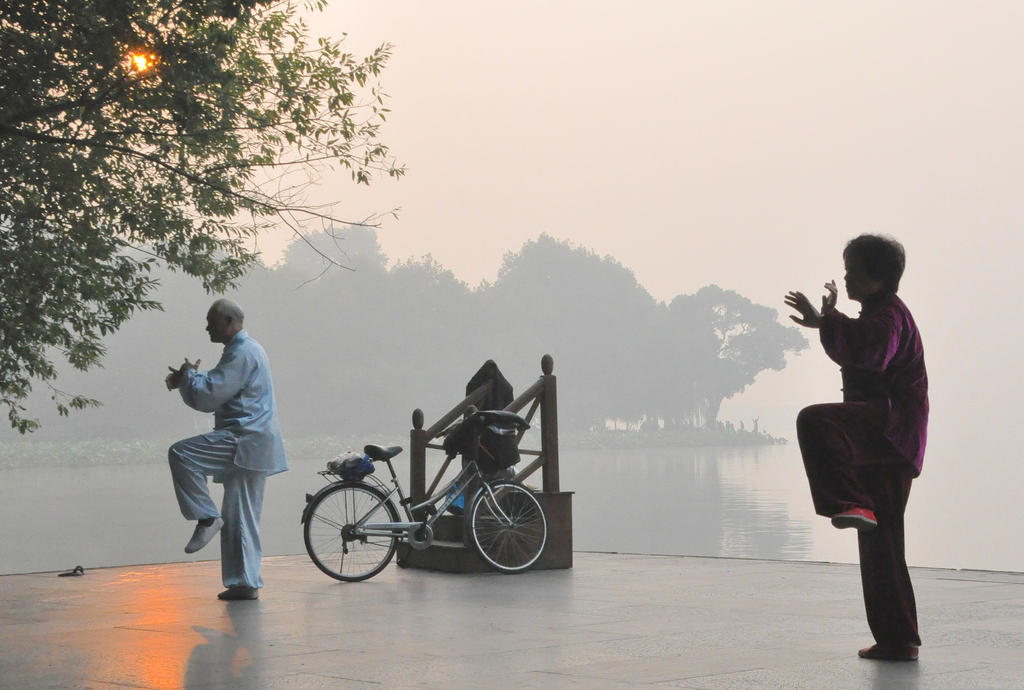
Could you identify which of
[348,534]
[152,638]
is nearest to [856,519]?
[152,638]

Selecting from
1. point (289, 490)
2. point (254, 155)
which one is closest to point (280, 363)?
point (289, 490)

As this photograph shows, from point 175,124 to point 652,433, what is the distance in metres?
128

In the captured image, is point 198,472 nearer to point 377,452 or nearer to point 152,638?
→ point 377,452

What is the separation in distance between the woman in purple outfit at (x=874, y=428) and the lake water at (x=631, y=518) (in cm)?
585

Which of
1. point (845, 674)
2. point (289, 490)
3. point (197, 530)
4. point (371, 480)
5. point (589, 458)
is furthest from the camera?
point (589, 458)

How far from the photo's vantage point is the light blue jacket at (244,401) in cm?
870

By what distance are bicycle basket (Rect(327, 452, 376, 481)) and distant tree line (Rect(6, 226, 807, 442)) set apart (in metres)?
91.1

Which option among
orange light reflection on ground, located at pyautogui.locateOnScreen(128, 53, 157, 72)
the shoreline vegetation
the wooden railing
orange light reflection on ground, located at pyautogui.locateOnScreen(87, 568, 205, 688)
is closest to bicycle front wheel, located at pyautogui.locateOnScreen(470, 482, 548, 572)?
the wooden railing

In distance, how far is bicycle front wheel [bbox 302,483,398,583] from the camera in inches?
387

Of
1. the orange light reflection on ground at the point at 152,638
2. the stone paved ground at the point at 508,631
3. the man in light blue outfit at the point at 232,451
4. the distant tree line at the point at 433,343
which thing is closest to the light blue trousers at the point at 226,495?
the man in light blue outfit at the point at 232,451

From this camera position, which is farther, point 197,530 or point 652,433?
point 652,433

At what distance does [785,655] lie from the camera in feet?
19.8

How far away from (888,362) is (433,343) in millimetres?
116794

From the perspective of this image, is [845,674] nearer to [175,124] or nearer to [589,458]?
[175,124]
